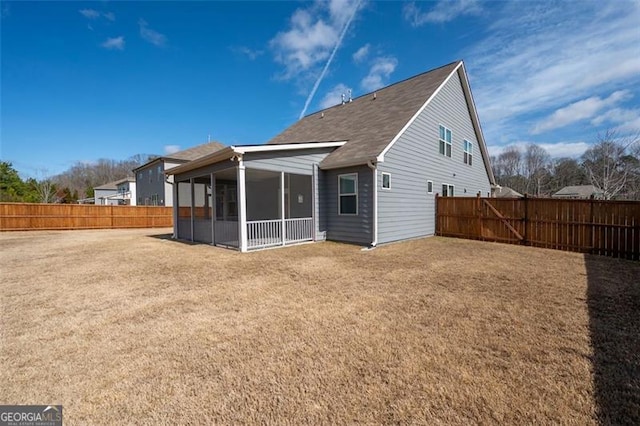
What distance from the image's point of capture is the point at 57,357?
2.90m

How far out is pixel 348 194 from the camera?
1057 cm

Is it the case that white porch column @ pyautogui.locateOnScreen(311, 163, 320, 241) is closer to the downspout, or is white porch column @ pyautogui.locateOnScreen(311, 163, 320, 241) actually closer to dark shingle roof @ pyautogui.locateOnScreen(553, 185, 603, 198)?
the downspout

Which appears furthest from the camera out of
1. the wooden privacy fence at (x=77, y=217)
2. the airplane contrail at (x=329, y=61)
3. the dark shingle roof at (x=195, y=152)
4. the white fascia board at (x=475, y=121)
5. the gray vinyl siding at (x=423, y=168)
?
the dark shingle roof at (x=195, y=152)

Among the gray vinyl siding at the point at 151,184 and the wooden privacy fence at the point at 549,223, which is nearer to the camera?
the wooden privacy fence at the point at 549,223

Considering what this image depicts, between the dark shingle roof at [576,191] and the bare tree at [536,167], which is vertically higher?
the bare tree at [536,167]

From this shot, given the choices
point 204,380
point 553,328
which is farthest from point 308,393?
point 553,328

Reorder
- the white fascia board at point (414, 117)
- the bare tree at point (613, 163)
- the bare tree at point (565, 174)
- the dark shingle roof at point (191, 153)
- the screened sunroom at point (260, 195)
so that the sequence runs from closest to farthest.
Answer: the screened sunroom at point (260, 195), the white fascia board at point (414, 117), the bare tree at point (613, 163), the dark shingle roof at point (191, 153), the bare tree at point (565, 174)

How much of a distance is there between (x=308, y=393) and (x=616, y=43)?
58.8ft

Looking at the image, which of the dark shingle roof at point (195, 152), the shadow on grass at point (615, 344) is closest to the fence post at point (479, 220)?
the shadow on grass at point (615, 344)

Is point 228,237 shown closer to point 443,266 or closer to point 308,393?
point 443,266

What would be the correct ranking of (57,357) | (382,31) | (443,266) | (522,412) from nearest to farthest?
(522,412) < (57,357) < (443,266) < (382,31)

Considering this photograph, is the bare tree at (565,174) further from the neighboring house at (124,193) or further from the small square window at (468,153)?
the neighboring house at (124,193)

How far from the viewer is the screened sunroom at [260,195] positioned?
30.0 ft

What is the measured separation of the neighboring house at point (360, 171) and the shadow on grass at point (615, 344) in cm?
583
